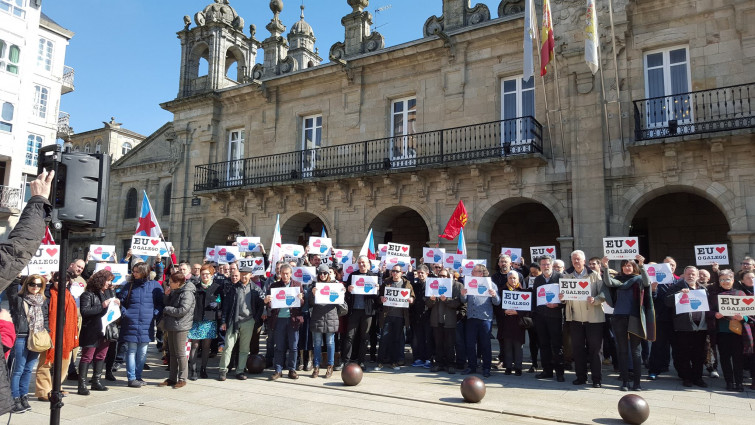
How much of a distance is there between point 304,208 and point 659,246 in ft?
34.6

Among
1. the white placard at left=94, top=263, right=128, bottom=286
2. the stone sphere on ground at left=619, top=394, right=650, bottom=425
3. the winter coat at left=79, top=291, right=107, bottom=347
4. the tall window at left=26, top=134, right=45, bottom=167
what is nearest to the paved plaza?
the stone sphere on ground at left=619, top=394, right=650, bottom=425

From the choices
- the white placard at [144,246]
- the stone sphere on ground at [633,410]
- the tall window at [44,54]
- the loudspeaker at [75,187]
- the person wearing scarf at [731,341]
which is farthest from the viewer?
the tall window at [44,54]

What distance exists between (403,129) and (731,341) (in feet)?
36.9

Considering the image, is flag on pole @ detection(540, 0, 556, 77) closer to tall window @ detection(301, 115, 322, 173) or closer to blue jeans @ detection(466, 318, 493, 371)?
blue jeans @ detection(466, 318, 493, 371)

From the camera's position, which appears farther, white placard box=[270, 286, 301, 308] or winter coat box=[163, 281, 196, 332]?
white placard box=[270, 286, 301, 308]

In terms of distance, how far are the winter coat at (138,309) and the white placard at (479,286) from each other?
471 cm

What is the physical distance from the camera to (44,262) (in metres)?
9.51

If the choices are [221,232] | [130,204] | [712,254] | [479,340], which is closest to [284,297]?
[479,340]

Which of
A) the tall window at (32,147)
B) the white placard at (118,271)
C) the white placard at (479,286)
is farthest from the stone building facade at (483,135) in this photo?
the tall window at (32,147)

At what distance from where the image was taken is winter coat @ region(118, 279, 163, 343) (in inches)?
305

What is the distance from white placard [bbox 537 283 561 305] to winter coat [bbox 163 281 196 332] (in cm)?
509

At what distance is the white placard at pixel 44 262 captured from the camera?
30.7 feet

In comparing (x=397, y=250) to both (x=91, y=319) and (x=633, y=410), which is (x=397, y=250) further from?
(x=633, y=410)

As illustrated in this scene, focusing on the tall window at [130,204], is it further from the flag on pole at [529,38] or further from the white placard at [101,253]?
the flag on pole at [529,38]
